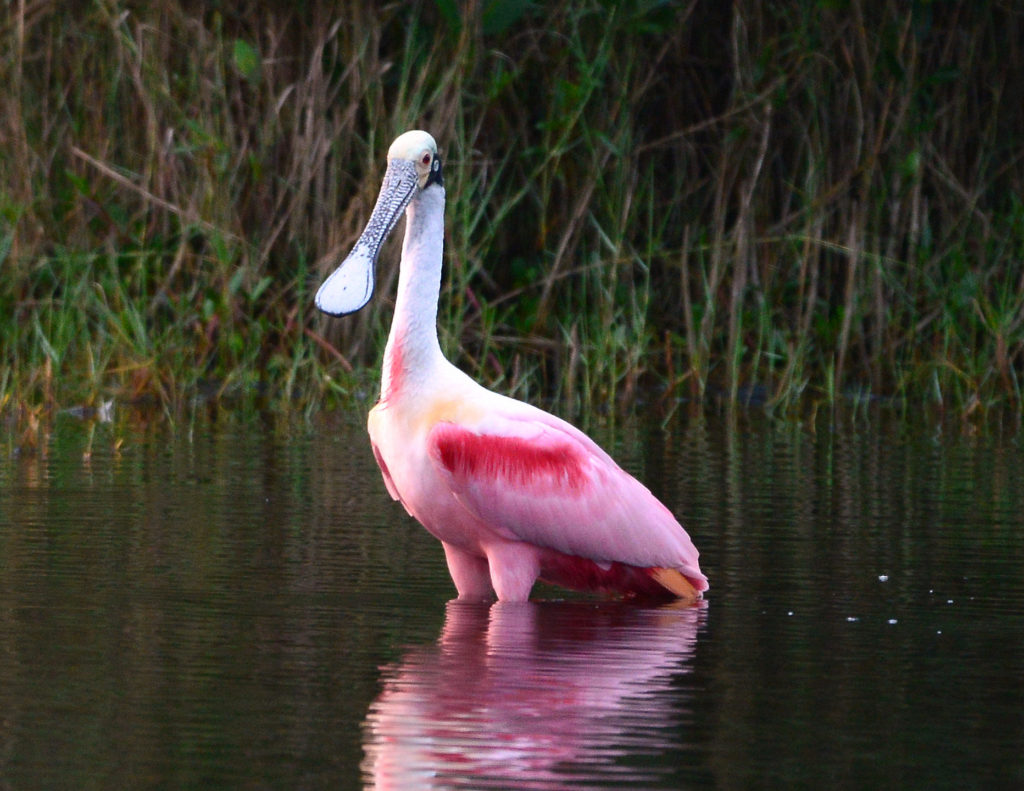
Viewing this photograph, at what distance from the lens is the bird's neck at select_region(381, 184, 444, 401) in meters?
5.91

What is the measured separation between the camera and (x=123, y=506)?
23.3 ft

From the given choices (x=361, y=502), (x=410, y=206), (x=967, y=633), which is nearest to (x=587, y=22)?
(x=361, y=502)

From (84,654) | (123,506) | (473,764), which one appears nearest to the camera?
(473,764)

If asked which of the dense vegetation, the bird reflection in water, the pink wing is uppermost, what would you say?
the dense vegetation

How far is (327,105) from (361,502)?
408 centimetres

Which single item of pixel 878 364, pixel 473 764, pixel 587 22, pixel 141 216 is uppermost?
pixel 587 22

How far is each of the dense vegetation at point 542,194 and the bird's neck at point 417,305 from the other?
167 inches

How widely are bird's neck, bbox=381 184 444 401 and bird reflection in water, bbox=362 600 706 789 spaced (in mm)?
661

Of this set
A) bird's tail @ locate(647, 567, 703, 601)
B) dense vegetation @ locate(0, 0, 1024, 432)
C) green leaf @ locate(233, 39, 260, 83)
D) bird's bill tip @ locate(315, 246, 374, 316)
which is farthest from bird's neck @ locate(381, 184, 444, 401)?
green leaf @ locate(233, 39, 260, 83)

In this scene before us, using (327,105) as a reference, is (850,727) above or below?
below

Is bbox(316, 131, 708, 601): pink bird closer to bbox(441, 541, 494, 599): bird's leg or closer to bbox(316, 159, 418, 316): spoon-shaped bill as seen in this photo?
bbox(441, 541, 494, 599): bird's leg

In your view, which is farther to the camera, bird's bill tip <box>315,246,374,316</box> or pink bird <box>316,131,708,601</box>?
bird's bill tip <box>315,246,374,316</box>

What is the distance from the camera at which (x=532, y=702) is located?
14.1ft

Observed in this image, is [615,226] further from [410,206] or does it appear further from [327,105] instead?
[410,206]
